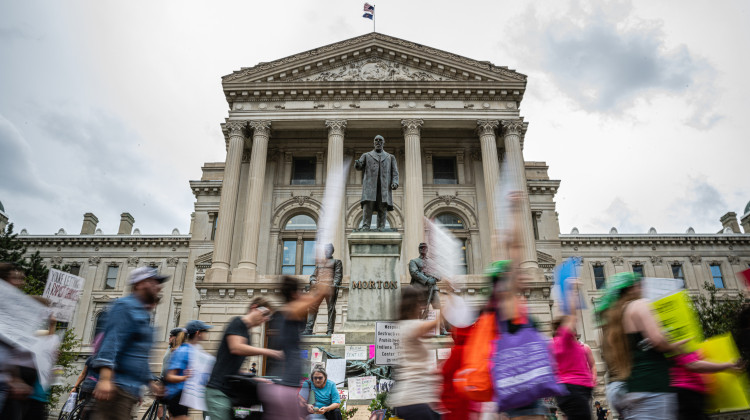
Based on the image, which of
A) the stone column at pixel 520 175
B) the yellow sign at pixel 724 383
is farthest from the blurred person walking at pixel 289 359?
the stone column at pixel 520 175

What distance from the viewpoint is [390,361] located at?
8594mm

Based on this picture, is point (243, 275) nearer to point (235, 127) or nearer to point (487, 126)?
point (235, 127)

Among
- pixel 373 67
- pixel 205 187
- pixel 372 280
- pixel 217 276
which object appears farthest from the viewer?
pixel 205 187

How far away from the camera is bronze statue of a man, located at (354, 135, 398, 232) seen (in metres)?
12.0

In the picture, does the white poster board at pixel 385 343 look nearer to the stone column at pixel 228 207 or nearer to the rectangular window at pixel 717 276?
the stone column at pixel 228 207

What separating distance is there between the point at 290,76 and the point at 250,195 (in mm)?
8292

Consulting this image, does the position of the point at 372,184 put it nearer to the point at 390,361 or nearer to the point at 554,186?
the point at 390,361

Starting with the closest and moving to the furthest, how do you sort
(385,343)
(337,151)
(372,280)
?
(385,343)
(372,280)
(337,151)

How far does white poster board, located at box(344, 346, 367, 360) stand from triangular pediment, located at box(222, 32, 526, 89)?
2212 cm

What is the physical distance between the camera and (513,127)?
94.7ft

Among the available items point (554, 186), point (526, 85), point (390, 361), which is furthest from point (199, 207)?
point (390, 361)

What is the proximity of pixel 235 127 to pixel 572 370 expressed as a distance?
27.0 meters

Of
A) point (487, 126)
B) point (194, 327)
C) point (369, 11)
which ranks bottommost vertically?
point (194, 327)

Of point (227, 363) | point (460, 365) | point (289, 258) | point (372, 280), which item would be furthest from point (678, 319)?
point (289, 258)
